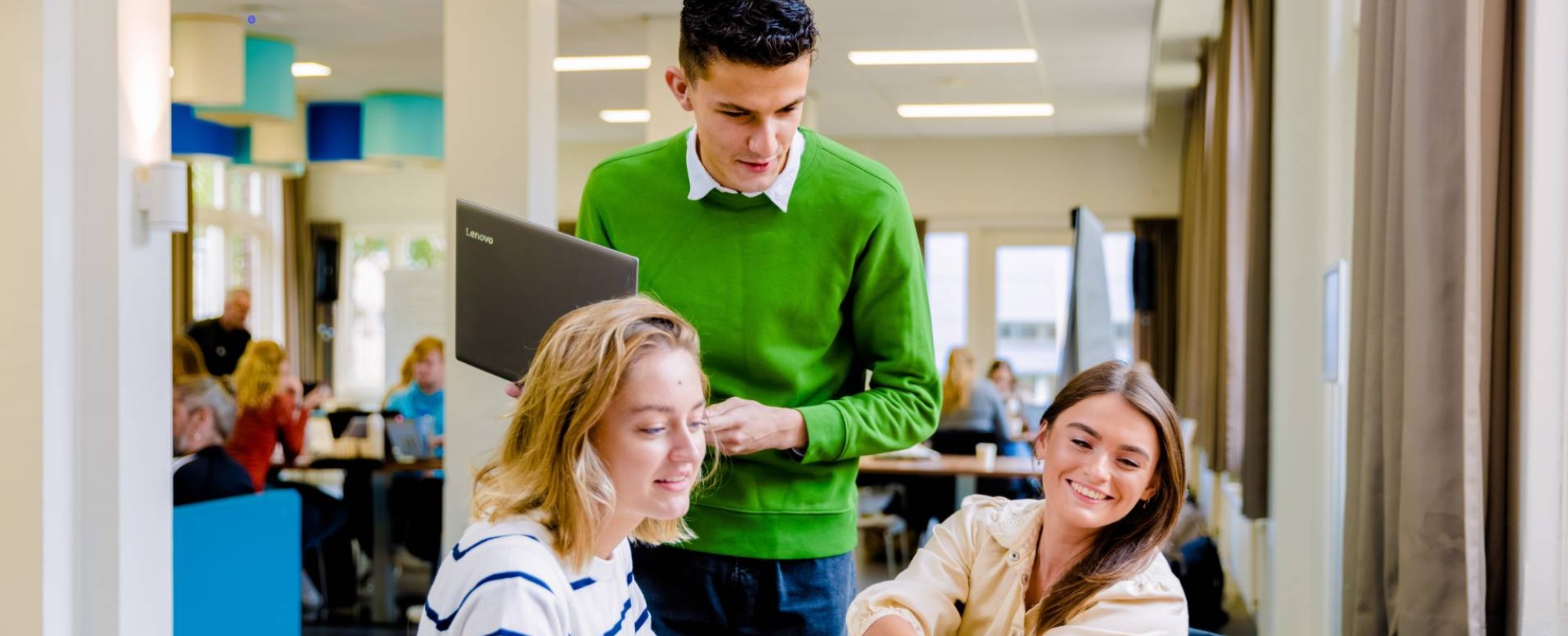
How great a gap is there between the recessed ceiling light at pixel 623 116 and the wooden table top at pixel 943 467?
4.26 metres

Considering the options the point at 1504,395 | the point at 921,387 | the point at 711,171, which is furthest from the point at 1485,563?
the point at 711,171

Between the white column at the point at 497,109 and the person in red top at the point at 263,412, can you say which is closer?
the white column at the point at 497,109

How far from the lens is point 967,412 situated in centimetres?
753

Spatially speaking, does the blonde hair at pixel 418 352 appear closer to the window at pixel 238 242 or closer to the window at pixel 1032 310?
the window at pixel 238 242

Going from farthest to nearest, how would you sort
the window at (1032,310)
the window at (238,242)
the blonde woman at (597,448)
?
1. the window at (1032,310)
2. the window at (238,242)
3. the blonde woman at (597,448)

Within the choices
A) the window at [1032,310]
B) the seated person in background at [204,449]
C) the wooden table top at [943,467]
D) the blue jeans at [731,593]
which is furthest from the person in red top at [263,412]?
the window at [1032,310]

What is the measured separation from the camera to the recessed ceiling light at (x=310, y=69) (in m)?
8.66

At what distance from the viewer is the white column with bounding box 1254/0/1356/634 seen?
391 centimetres

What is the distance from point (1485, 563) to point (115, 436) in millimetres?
2910

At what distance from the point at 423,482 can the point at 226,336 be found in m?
3.62

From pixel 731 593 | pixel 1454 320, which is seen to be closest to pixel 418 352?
pixel 731 593

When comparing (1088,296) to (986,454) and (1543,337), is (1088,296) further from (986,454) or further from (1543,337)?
(986,454)

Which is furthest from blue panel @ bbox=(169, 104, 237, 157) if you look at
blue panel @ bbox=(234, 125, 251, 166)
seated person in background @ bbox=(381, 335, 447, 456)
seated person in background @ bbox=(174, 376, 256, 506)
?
seated person in background @ bbox=(174, 376, 256, 506)

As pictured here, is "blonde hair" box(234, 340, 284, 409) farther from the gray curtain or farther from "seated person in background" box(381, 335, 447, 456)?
the gray curtain
